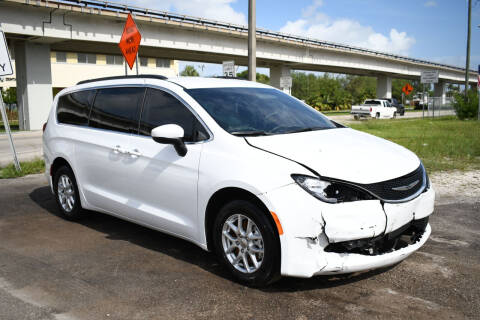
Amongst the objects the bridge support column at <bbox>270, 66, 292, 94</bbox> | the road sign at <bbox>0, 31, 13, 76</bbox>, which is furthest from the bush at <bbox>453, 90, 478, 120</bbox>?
the road sign at <bbox>0, 31, 13, 76</bbox>

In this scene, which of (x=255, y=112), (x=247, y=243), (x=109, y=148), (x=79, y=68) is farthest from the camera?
(x=79, y=68)

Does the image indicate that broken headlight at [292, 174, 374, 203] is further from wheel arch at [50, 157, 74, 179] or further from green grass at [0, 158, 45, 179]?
green grass at [0, 158, 45, 179]

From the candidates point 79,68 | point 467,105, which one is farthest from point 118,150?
point 79,68

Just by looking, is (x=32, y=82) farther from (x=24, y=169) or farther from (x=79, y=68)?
(x=79, y=68)

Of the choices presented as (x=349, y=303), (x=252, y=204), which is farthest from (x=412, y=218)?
(x=252, y=204)

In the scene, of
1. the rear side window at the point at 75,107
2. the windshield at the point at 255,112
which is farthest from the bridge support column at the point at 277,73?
the windshield at the point at 255,112

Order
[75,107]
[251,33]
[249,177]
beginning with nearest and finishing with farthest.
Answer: [249,177] → [75,107] → [251,33]

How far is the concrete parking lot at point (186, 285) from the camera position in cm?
334

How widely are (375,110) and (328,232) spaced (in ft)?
116

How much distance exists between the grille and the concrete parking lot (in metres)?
0.75

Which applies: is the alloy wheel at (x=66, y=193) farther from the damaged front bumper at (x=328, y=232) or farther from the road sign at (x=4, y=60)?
the road sign at (x=4, y=60)

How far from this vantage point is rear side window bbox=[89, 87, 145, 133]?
4.84 meters

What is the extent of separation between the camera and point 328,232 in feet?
10.8

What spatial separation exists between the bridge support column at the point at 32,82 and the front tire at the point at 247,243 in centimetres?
2550
